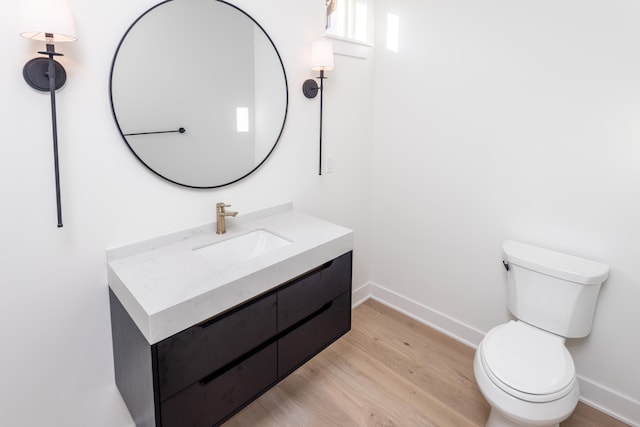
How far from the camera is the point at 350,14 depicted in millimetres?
2270

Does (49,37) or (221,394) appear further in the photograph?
(221,394)

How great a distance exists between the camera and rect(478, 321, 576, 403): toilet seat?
1403 mm

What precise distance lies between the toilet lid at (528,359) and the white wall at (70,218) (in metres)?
1.43

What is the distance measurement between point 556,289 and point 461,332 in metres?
0.80

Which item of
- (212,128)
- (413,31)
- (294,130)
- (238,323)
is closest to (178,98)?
(212,128)

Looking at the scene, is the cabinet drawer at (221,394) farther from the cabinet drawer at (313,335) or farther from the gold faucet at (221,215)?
the gold faucet at (221,215)

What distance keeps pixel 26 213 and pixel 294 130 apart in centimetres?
126

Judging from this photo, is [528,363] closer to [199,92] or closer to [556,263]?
[556,263]

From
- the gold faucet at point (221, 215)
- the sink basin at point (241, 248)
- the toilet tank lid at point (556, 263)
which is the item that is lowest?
the toilet tank lid at point (556, 263)

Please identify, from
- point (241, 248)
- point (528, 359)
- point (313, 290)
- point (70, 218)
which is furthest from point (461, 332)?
point (70, 218)

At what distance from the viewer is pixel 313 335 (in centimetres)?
166

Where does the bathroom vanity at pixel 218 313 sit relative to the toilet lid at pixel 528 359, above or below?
above

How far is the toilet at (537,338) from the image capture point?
140 cm

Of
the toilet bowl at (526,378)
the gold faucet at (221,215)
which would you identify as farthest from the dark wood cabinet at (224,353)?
the toilet bowl at (526,378)
